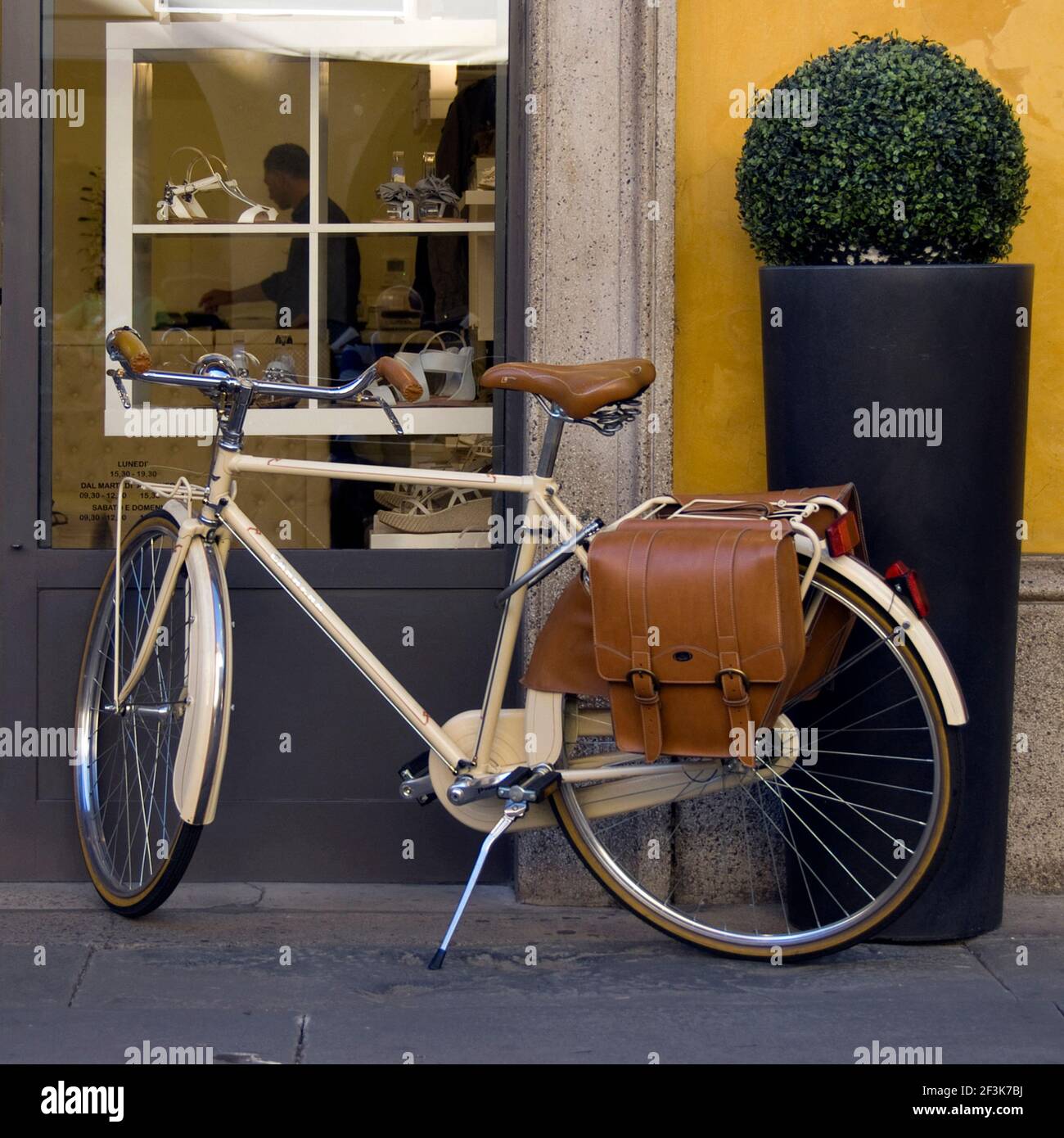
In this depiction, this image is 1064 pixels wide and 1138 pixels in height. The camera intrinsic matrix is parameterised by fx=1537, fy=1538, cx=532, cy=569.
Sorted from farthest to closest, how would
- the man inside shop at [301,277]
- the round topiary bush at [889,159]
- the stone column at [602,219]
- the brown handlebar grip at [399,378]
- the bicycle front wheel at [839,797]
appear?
the man inside shop at [301,277]
the stone column at [602,219]
the brown handlebar grip at [399,378]
the round topiary bush at [889,159]
the bicycle front wheel at [839,797]

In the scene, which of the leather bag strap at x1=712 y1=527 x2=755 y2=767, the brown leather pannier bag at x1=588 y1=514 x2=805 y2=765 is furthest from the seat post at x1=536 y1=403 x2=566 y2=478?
the leather bag strap at x1=712 y1=527 x2=755 y2=767

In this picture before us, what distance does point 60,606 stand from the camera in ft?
13.7

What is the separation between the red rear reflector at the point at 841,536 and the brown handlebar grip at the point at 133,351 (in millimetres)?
1615

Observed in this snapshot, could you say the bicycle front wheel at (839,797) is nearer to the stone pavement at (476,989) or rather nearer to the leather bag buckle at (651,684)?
the stone pavement at (476,989)

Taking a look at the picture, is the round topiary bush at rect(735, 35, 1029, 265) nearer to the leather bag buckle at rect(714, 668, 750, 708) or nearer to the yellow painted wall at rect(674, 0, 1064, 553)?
the yellow painted wall at rect(674, 0, 1064, 553)

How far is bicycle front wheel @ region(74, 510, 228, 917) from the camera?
3.61m

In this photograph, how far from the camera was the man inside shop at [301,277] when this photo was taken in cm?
427

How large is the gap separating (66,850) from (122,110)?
2.04 meters

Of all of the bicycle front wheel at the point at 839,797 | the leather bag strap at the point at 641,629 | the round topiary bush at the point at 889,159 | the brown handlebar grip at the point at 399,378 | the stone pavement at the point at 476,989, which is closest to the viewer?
the stone pavement at the point at 476,989

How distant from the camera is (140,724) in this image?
415 cm

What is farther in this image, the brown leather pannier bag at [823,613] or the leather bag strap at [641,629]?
the brown leather pannier bag at [823,613]

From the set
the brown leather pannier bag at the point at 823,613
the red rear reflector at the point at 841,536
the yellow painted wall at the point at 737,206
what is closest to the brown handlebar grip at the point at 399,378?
the brown leather pannier bag at the point at 823,613
